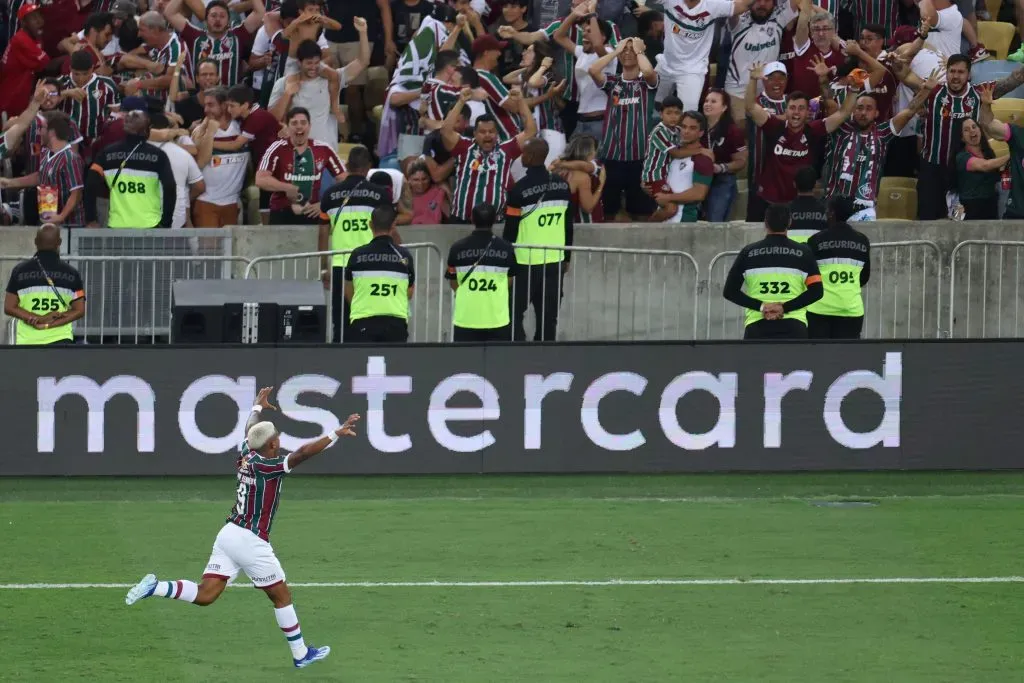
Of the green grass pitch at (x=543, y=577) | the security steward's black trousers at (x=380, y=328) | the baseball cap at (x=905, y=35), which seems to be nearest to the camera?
the green grass pitch at (x=543, y=577)

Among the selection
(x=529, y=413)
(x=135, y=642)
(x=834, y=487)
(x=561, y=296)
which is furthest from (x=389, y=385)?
(x=135, y=642)

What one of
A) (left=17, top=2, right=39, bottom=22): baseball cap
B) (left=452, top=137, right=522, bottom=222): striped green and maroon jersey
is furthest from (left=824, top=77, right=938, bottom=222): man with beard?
(left=17, top=2, right=39, bottom=22): baseball cap

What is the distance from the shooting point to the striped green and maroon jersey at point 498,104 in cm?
1916

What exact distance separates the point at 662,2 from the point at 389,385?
6948 millimetres

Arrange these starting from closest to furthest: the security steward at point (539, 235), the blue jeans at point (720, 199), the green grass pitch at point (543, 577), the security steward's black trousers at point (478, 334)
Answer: the green grass pitch at point (543, 577) → the security steward's black trousers at point (478, 334) → the security steward at point (539, 235) → the blue jeans at point (720, 199)

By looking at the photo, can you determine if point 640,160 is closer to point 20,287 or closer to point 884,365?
point 884,365

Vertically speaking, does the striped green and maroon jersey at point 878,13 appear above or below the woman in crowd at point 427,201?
above

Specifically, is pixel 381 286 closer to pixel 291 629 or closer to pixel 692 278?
pixel 692 278

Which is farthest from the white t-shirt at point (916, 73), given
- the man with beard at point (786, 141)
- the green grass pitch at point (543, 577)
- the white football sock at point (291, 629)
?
the white football sock at point (291, 629)

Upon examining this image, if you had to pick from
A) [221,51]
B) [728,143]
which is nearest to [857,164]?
[728,143]

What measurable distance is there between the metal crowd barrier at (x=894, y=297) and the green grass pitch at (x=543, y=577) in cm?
273

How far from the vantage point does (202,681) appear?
9.66 m

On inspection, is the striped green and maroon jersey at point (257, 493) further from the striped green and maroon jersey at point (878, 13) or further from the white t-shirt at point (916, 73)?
the striped green and maroon jersey at point (878, 13)

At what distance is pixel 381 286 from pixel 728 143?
15.9 ft
